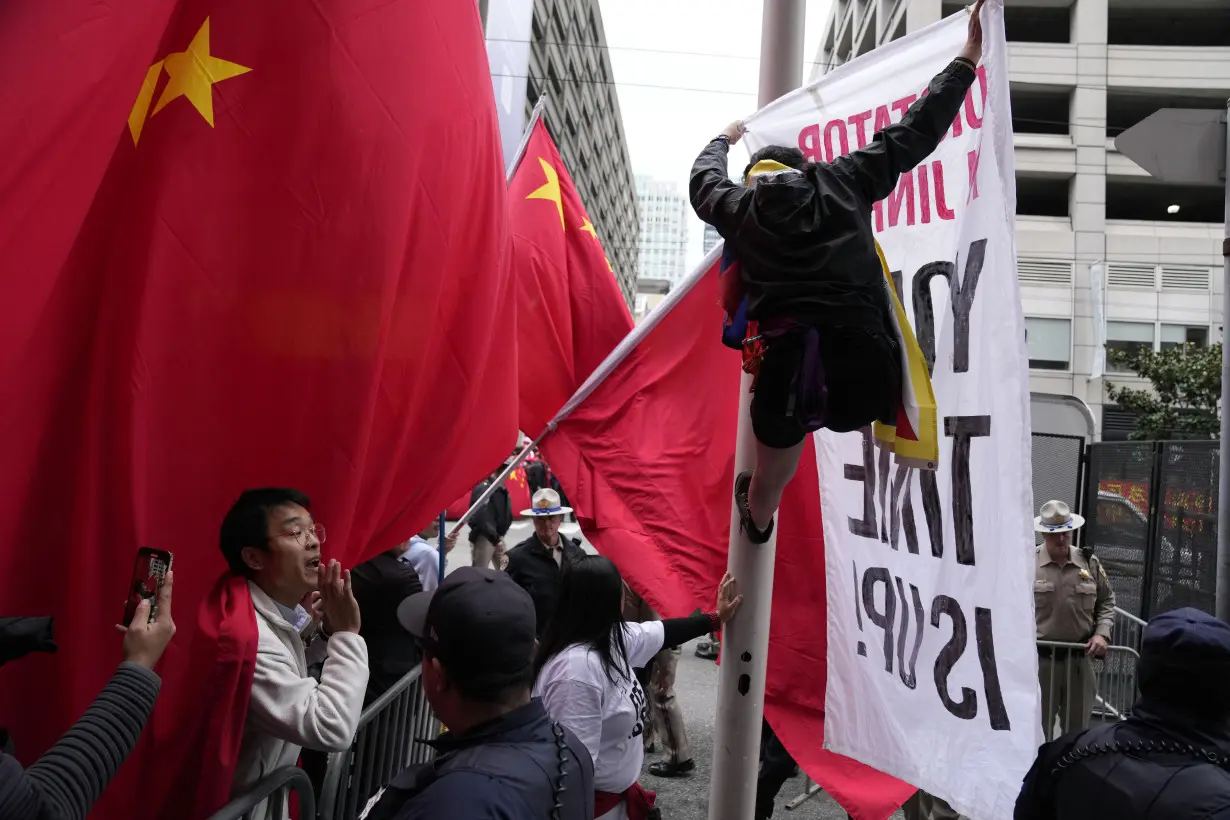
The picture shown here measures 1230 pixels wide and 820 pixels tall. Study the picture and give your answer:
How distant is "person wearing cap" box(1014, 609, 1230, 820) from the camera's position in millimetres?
2137

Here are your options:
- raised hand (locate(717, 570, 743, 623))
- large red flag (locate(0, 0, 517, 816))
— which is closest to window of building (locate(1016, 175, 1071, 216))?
raised hand (locate(717, 570, 743, 623))

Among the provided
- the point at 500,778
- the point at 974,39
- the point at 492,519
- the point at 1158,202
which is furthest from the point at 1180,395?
the point at 500,778

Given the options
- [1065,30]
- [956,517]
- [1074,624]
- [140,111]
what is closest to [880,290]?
[956,517]

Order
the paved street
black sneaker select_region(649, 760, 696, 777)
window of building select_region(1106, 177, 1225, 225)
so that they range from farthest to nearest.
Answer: window of building select_region(1106, 177, 1225, 225) → black sneaker select_region(649, 760, 696, 777) → the paved street

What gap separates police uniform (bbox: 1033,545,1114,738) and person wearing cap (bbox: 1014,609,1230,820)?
386 cm

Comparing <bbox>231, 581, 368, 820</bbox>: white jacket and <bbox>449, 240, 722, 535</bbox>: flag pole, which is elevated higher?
<bbox>449, 240, 722, 535</bbox>: flag pole

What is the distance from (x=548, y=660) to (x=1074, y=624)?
4379 millimetres

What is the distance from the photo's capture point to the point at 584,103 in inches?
2302

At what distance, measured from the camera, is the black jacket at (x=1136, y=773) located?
2.10 m

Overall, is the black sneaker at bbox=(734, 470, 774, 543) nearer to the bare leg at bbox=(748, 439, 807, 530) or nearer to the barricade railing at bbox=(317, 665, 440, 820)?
the bare leg at bbox=(748, 439, 807, 530)

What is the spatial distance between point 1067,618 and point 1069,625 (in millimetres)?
47

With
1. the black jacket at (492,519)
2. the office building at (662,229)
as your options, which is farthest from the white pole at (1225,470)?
the office building at (662,229)

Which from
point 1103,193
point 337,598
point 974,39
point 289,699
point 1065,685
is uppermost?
point 1103,193

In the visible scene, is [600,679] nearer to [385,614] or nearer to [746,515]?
[746,515]
